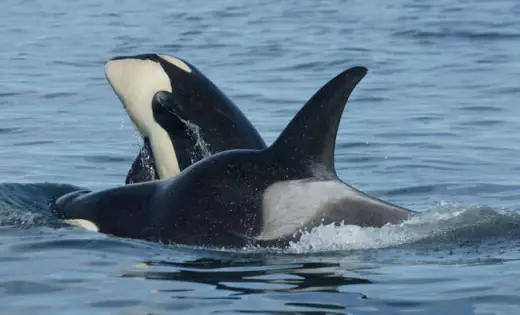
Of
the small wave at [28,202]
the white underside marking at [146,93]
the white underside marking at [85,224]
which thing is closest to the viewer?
the white underside marking at [85,224]

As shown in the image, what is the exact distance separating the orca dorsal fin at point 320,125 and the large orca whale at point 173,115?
7.52ft

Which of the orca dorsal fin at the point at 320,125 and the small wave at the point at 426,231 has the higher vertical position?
the orca dorsal fin at the point at 320,125

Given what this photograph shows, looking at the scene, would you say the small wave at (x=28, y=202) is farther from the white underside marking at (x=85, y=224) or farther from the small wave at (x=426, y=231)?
the small wave at (x=426, y=231)

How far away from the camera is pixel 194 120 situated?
500 inches

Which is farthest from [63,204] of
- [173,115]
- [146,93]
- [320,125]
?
[320,125]

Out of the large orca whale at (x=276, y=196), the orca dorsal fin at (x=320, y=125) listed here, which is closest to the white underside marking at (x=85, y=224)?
the large orca whale at (x=276, y=196)

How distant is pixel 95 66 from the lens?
2653cm

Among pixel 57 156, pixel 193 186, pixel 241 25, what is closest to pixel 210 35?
pixel 241 25

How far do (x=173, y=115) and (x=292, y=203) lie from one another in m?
2.84

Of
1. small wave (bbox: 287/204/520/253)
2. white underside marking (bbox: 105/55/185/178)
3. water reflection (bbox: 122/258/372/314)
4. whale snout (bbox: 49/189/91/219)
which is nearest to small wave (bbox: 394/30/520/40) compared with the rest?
white underside marking (bbox: 105/55/185/178)

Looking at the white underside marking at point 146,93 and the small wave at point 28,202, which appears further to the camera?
the white underside marking at point 146,93

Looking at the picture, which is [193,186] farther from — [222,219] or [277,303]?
[277,303]

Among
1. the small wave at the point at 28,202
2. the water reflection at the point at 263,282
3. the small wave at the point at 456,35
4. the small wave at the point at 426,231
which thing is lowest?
the water reflection at the point at 263,282

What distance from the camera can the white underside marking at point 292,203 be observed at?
34.0ft
